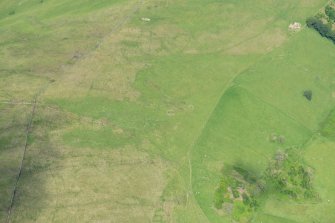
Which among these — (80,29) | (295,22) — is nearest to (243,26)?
(295,22)

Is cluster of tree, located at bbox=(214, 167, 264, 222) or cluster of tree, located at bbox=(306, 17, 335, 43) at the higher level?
cluster of tree, located at bbox=(306, 17, 335, 43)

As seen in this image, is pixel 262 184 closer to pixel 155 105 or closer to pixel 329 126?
pixel 329 126

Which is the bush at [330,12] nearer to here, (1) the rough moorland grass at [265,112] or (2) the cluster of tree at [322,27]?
(2) the cluster of tree at [322,27]

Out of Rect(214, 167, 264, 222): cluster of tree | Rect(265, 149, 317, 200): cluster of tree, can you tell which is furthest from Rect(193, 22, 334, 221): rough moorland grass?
Rect(265, 149, 317, 200): cluster of tree

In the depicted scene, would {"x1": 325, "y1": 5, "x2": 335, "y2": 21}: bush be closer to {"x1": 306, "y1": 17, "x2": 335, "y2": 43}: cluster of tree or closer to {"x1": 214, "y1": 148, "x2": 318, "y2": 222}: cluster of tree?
{"x1": 306, "y1": 17, "x2": 335, "y2": 43}: cluster of tree

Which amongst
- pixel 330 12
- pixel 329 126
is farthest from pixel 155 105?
pixel 330 12

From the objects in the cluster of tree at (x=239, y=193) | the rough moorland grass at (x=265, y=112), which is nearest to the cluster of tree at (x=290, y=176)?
the rough moorland grass at (x=265, y=112)
